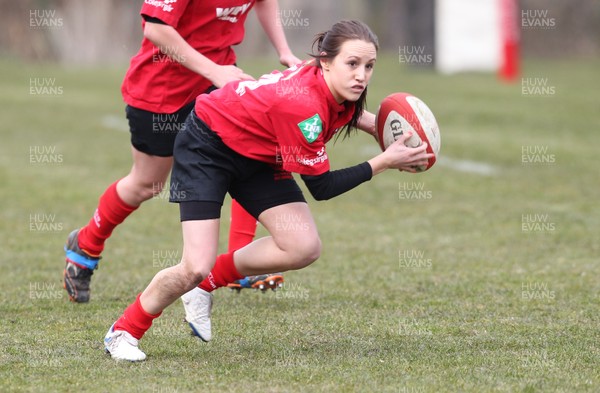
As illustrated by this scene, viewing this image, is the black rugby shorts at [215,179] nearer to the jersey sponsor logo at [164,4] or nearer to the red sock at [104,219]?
the jersey sponsor logo at [164,4]

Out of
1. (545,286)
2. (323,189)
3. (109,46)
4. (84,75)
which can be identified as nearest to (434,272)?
(545,286)

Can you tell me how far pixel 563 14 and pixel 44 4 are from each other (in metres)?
13.7

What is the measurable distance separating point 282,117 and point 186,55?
37.1 inches

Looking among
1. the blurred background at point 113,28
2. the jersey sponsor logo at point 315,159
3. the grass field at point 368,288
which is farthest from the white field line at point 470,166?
the blurred background at point 113,28

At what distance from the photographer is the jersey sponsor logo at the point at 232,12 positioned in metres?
5.26

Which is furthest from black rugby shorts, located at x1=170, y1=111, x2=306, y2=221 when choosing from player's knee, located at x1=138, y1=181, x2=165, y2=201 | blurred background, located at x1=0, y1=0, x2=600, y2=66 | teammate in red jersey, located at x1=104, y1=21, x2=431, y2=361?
blurred background, located at x1=0, y1=0, x2=600, y2=66

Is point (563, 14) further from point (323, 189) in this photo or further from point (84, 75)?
point (323, 189)

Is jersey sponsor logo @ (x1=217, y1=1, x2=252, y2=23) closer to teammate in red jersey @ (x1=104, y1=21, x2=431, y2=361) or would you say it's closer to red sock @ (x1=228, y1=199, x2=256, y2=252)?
teammate in red jersey @ (x1=104, y1=21, x2=431, y2=361)

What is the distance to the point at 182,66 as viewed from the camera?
5.27 metres

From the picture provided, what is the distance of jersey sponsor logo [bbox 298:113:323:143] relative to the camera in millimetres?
4168

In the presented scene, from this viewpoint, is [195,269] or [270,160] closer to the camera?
[195,269]

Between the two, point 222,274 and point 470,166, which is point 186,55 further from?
point 470,166

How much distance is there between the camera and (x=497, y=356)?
4398 mm

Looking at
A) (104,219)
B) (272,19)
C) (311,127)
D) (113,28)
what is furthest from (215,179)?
(113,28)
